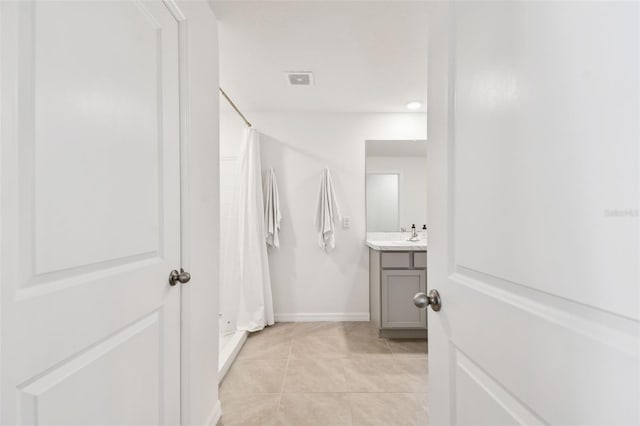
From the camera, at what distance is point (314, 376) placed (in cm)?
216

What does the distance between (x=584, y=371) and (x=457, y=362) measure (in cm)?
40

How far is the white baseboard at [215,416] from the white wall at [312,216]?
1629 mm

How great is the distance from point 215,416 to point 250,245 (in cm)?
157

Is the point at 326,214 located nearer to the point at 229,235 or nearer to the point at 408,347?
the point at 229,235

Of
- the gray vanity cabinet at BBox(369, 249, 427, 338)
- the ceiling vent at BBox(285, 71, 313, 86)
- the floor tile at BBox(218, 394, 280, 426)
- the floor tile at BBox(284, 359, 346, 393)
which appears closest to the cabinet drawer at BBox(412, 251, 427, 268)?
the gray vanity cabinet at BBox(369, 249, 427, 338)

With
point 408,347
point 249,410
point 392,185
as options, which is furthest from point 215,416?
point 392,185

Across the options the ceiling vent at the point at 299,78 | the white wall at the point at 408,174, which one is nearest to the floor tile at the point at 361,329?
the white wall at the point at 408,174

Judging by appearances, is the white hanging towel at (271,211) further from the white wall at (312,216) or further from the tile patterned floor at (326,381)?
the tile patterned floor at (326,381)
